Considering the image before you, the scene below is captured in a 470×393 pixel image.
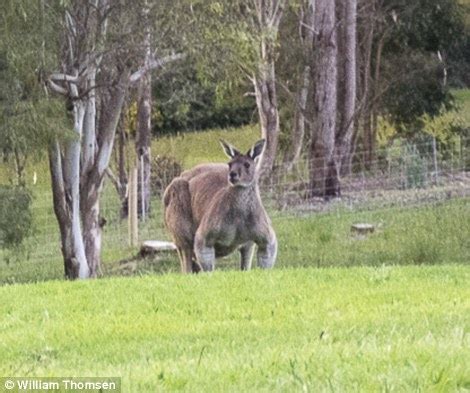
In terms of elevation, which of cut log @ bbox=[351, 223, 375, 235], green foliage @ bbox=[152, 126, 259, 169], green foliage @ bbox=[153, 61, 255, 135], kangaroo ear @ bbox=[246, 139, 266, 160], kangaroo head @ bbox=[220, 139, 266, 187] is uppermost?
kangaroo ear @ bbox=[246, 139, 266, 160]

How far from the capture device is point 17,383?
234 inches

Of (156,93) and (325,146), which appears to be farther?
(156,93)

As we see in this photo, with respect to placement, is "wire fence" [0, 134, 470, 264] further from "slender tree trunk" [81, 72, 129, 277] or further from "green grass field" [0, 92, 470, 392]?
"green grass field" [0, 92, 470, 392]

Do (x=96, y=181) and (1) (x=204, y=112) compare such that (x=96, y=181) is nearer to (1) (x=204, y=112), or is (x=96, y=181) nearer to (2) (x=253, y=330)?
(2) (x=253, y=330)

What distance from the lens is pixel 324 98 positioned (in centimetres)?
2453

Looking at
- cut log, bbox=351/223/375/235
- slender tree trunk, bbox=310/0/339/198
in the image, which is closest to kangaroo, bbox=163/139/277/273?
cut log, bbox=351/223/375/235

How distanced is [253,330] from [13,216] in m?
10.7

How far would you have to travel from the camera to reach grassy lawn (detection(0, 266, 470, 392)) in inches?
231

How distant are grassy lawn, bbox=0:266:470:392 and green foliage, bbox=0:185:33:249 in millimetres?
6582

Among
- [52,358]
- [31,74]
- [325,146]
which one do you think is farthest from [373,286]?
[325,146]

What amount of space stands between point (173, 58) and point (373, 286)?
Result: 29.5 ft

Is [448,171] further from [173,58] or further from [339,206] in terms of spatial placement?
Result: [173,58]

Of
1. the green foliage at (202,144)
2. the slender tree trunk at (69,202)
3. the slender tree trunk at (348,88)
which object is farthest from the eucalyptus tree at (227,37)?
the green foliage at (202,144)

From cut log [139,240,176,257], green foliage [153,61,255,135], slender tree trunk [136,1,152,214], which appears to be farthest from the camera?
green foliage [153,61,255,135]
